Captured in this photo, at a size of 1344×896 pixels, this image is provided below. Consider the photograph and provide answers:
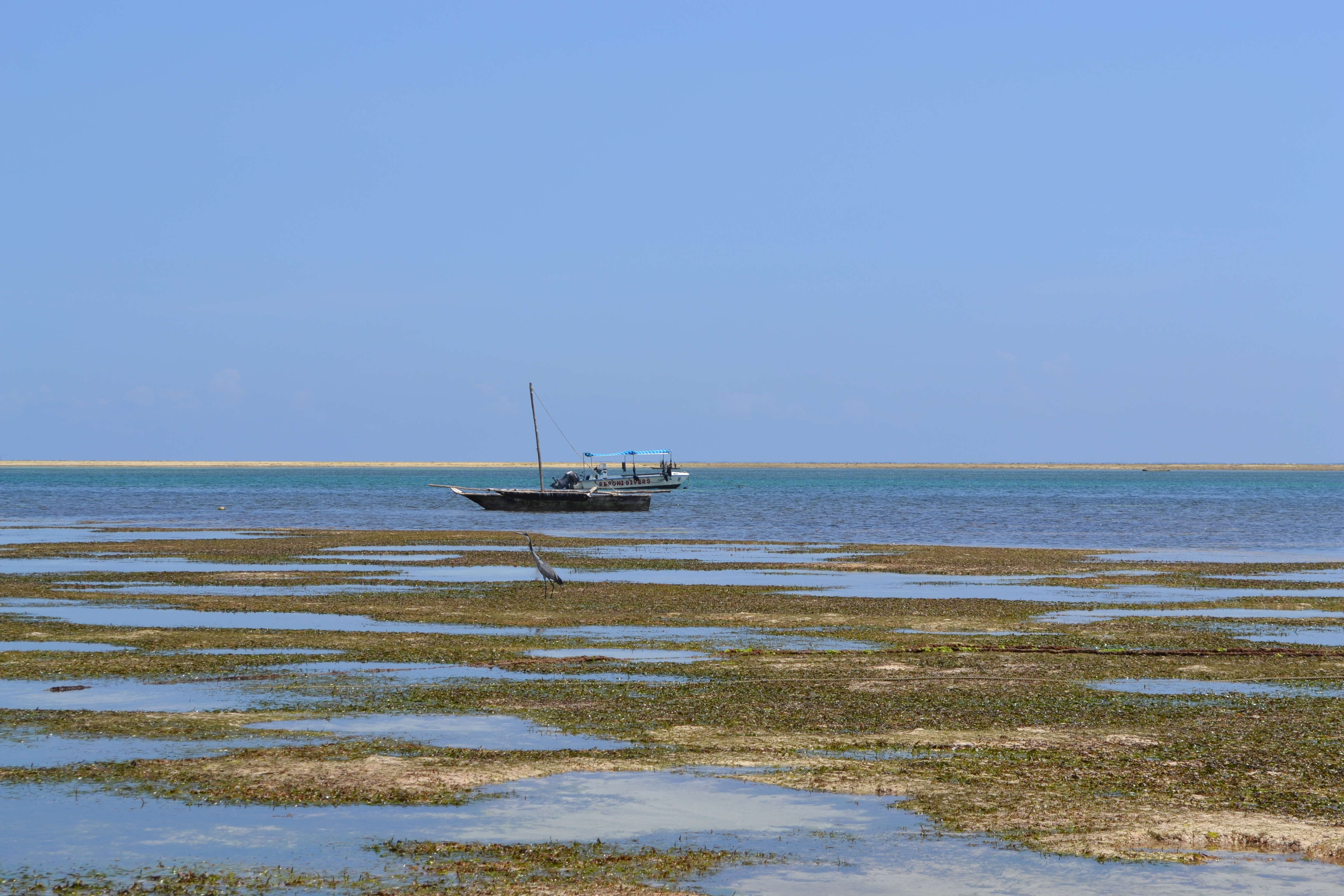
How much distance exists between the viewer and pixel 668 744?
14.0m

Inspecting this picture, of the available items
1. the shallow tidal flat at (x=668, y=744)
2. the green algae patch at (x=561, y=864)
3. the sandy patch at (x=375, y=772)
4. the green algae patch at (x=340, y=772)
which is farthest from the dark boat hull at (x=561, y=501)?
the green algae patch at (x=561, y=864)

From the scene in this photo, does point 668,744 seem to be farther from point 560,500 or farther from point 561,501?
point 561,501

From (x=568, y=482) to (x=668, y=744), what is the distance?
73.3 m

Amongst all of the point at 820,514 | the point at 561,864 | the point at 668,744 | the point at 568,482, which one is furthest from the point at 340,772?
the point at 568,482

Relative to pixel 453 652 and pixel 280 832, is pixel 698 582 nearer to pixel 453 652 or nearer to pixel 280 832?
pixel 453 652

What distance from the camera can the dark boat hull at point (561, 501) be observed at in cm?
8200

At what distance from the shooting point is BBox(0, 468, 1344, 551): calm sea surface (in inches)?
2323

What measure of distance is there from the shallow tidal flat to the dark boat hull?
52397mm

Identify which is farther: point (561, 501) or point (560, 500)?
point (561, 501)

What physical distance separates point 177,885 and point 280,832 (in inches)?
53.7

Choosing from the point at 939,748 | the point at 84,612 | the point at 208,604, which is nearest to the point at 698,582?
the point at 208,604

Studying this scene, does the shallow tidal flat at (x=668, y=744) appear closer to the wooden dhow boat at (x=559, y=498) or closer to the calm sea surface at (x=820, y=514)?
the calm sea surface at (x=820, y=514)

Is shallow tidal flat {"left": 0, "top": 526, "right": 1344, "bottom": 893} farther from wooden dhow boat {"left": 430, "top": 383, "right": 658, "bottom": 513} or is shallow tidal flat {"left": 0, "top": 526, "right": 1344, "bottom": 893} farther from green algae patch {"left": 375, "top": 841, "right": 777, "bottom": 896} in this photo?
wooden dhow boat {"left": 430, "top": 383, "right": 658, "bottom": 513}

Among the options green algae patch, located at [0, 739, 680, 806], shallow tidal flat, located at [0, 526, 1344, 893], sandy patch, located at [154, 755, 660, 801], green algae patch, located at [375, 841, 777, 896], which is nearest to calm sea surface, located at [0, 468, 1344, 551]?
shallow tidal flat, located at [0, 526, 1344, 893]
